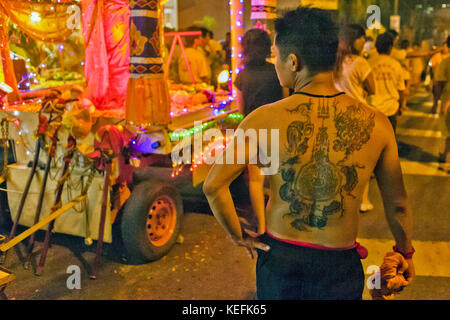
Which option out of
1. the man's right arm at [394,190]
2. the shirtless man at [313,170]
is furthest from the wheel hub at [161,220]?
the man's right arm at [394,190]

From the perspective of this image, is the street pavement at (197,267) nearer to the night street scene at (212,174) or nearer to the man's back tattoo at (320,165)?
the night street scene at (212,174)

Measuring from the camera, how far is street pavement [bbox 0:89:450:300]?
389 cm

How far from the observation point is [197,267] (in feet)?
14.3

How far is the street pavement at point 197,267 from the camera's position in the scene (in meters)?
3.89

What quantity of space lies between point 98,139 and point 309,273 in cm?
258

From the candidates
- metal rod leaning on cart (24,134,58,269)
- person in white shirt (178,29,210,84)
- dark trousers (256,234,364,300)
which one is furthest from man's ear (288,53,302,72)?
person in white shirt (178,29,210,84)

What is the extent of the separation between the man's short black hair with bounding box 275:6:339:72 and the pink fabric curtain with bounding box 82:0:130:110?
3.62 meters

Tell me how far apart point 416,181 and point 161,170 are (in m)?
4.01

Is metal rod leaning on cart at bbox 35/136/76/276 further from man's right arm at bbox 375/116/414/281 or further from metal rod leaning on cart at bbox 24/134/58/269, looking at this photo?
man's right arm at bbox 375/116/414/281

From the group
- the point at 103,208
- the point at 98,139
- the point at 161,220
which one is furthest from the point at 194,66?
the point at 103,208

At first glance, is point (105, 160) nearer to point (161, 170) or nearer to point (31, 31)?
point (31, 31)

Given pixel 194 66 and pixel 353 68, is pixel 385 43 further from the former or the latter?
pixel 194 66

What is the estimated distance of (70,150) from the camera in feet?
13.4

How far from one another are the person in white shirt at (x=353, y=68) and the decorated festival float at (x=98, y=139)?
1.55 metres
